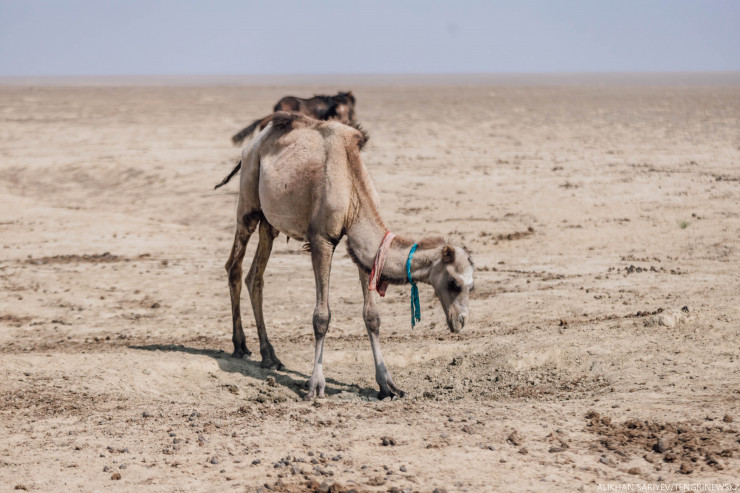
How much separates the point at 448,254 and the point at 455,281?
0.75ft

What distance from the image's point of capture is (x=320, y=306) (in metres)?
7.92

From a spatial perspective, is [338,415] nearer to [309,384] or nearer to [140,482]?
[309,384]

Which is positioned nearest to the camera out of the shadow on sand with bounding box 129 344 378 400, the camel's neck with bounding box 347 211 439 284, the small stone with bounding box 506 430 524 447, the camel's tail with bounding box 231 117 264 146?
the small stone with bounding box 506 430 524 447

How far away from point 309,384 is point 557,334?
2587 mm

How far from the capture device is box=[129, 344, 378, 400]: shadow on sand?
807 cm

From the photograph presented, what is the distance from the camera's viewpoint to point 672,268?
38.2 ft

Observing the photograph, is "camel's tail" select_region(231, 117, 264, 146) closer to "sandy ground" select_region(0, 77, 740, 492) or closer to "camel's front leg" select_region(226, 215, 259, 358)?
"camel's front leg" select_region(226, 215, 259, 358)

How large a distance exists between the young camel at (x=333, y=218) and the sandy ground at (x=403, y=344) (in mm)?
697

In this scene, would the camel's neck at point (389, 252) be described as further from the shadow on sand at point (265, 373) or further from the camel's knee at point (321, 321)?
the shadow on sand at point (265, 373)

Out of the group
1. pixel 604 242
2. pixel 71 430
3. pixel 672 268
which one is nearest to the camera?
pixel 71 430

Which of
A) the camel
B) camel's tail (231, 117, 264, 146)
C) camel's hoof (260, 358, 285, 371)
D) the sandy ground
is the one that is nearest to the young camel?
the sandy ground

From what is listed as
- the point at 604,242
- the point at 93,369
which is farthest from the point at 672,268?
the point at 93,369

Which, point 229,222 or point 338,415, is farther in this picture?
point 229,222

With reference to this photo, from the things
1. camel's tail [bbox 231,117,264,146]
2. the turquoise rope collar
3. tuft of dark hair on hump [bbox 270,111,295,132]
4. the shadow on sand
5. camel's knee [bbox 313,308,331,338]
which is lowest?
the shadow on sand
